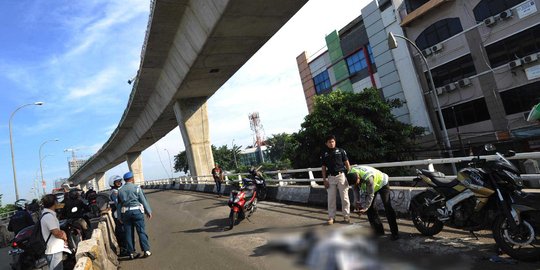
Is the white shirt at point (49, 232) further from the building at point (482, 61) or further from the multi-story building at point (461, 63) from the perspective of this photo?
the building at point (482, 61)

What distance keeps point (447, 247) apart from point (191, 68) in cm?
1332

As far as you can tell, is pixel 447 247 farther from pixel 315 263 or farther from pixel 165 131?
pixel 165 131

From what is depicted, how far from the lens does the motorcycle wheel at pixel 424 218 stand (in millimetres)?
6012

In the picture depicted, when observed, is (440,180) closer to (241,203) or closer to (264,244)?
(264,244)

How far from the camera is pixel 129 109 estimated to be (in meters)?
28.8

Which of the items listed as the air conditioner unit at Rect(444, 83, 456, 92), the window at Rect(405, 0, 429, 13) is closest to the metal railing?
the air conditioner unit at Rect(444, 83, 456, 92)

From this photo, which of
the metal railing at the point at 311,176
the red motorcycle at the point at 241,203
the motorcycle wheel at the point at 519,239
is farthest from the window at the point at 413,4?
the motorcycle wheel at the point at 519,239

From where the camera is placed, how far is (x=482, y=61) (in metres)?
23.2

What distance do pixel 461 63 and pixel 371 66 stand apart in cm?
830

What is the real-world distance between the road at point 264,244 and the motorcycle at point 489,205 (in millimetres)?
249

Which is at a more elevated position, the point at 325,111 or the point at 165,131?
the point at 165,131

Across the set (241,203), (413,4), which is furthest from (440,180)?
(413,4)

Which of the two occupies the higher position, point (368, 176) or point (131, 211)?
point (131, 211)

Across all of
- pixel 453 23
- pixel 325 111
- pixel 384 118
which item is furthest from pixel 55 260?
pixel 453 23
